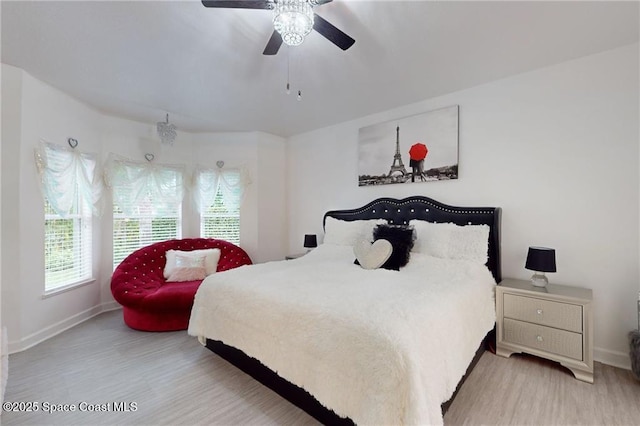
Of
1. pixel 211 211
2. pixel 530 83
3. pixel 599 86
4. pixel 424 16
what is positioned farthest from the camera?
pixel 211 211

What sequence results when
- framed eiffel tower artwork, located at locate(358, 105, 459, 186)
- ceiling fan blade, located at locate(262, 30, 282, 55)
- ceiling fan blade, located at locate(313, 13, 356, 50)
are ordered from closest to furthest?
1. ceiling fan blade, located at locate(313, 13, 356, 50)
2. ceiling fan blade, located at locate(262, 30, 282, 55)
3. framed eiffel tower artwork, located at locate(358, 105, 459, 186)

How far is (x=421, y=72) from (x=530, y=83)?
1.08 meters

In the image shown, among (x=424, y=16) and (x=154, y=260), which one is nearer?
(x=424, y=16)

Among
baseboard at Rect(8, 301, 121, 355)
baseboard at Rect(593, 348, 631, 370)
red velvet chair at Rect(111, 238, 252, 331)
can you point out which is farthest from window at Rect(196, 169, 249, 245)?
baseboard at Rect(593, 348, 631, 370)

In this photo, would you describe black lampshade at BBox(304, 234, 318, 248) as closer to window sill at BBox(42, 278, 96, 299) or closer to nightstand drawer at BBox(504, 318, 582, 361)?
nightstand drawer at BBox(504, 318, 582, 361)

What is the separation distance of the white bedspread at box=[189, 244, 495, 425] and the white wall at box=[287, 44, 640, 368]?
0.82 metres

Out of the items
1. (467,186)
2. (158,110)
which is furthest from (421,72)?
(158,110)

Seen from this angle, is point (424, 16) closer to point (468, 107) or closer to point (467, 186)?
point (468, 107)

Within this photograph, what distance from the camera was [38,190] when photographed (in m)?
2.80

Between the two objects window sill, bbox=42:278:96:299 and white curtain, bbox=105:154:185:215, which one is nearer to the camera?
window sill, bbox=42:278:96:299

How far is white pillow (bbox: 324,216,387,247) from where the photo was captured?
3446 mm

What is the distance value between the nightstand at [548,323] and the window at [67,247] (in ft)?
15.3

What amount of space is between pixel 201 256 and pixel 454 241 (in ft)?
10.6

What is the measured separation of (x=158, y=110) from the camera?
3566 mm
